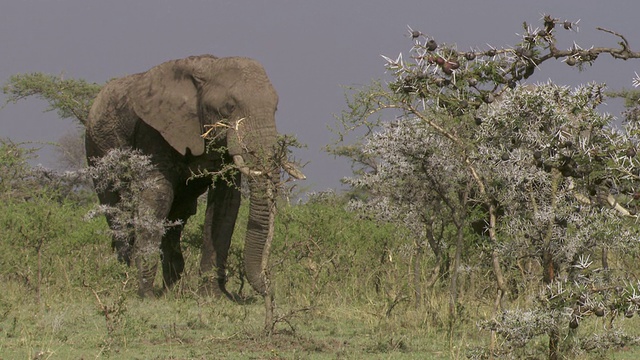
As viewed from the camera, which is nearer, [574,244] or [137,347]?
[574,244]

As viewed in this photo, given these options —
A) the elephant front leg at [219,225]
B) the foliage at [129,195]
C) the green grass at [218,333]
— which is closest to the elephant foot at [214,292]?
the elephant front leg at [219,225]

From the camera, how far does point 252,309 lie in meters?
10.7

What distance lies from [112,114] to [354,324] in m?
5.30

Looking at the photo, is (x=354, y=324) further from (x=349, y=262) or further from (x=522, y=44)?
(x=522, y=44)

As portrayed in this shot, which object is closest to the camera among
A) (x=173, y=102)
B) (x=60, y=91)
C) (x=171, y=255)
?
(x=173, y=102)

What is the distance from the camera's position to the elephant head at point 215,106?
11945 mm

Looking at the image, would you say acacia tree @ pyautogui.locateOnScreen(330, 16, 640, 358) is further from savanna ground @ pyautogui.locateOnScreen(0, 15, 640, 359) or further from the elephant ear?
the elephant ear

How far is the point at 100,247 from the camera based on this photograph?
14.8 m

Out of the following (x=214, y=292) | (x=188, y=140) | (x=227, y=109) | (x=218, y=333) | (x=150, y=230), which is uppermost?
(x=227, y=109)

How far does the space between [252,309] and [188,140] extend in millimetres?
2702

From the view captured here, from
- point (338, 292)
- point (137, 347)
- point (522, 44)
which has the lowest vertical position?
point (137, 347)

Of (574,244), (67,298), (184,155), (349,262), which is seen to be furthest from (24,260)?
(574,244)

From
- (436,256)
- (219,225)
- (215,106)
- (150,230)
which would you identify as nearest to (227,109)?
(215,106)

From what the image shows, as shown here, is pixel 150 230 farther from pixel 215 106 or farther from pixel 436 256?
pixel 436 256
